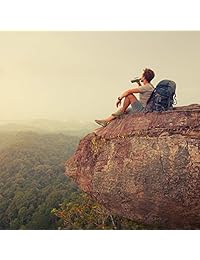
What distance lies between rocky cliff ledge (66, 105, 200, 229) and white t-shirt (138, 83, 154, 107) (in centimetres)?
11

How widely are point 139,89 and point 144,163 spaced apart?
592 mm

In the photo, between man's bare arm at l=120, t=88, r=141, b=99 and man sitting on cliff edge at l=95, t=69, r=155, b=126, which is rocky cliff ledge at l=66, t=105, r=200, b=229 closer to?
man sitting on cliff edge at l=95, t=69, r=155, b=126

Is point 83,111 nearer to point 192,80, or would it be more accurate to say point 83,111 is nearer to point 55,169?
point 55,169

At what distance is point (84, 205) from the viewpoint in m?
4.07

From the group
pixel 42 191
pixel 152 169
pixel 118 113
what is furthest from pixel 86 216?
pixel 118 113

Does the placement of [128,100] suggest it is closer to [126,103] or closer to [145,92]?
[126,103]

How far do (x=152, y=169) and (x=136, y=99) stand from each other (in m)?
0.57

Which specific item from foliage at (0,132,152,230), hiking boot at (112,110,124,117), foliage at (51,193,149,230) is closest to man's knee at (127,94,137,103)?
hiking boot at (112,110,124,117)

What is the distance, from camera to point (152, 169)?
388cm

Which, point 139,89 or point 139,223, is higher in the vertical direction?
point 139,89

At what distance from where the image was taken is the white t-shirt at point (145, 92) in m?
4.10

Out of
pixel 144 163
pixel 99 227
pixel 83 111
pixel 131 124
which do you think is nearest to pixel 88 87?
pixel 83 111

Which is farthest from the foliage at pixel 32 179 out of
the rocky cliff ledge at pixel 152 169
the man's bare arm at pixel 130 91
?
the man's bare arm at pixel 130 91
